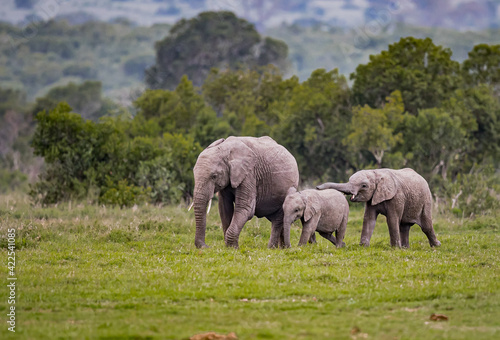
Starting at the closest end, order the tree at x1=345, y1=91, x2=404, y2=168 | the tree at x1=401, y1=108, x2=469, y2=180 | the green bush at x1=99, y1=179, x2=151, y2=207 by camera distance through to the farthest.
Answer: the green bush at x1=99, y1=179, x2=151, y2=207, the tree at x1=345, y1=91, x2=404, y2=168, the tree at x1=401, y1=108, x2=469, y2=180

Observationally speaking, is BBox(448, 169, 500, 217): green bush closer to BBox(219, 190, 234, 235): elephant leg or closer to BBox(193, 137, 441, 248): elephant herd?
BBox(193, 137, 441, 248): elephant herd

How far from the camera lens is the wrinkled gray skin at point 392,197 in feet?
58.1

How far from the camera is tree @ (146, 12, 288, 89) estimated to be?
96.8m

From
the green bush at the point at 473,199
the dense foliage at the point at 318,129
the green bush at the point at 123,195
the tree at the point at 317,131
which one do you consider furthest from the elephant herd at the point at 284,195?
the tree at the point at 317,131

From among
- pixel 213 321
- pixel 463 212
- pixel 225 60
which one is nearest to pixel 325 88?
pixel 463 212

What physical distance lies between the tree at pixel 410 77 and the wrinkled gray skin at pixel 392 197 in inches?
1104

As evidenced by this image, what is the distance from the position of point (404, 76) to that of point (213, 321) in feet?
123

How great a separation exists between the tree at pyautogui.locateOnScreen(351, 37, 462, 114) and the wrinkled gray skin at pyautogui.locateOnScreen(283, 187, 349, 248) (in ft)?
91.7

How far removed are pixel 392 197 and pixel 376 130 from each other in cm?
2317

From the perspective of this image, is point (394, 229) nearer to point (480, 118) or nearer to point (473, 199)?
point (473, 199)

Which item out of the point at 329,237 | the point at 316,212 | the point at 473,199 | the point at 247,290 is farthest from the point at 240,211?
the point at 473,199

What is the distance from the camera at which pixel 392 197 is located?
17797 millimetres

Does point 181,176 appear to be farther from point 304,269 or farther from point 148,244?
point 304,269

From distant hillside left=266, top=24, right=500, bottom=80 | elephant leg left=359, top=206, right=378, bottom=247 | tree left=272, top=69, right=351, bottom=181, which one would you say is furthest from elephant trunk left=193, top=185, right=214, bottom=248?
distant hillside left=266, top=24, right=500, bottom=80
